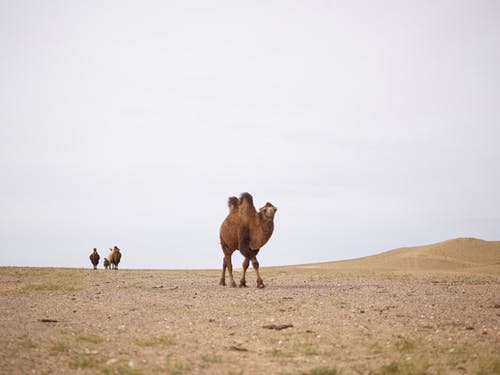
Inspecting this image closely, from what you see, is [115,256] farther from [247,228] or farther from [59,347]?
[59,347]

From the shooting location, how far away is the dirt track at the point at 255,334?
7773 mm

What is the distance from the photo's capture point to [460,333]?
9.97m

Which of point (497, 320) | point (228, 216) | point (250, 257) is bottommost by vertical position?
point (497, 320)

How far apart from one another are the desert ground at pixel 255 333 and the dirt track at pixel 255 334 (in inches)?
0.9

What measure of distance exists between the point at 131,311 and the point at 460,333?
8345 millimetres

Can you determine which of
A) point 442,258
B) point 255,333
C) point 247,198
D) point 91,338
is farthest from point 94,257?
point 255,333

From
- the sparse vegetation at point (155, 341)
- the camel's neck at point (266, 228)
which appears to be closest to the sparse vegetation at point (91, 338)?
the sparse vegetation at point (155, 341)

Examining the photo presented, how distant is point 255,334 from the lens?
1016 cm

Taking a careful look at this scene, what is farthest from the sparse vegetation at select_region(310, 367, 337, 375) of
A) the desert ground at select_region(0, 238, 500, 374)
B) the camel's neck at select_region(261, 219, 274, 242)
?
the camel's neck at select_region(261, 219, 274, 242)

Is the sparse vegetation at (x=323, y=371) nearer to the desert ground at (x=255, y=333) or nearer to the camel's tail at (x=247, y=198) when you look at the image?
the desert ground at (x=255, y=333)

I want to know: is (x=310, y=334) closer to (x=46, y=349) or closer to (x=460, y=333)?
(x=460, y=333)

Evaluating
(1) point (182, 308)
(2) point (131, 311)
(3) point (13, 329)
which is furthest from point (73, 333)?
(1) point (182, 308)

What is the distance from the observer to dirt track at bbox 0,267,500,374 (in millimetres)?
7773

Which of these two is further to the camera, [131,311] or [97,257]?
[97,257]
